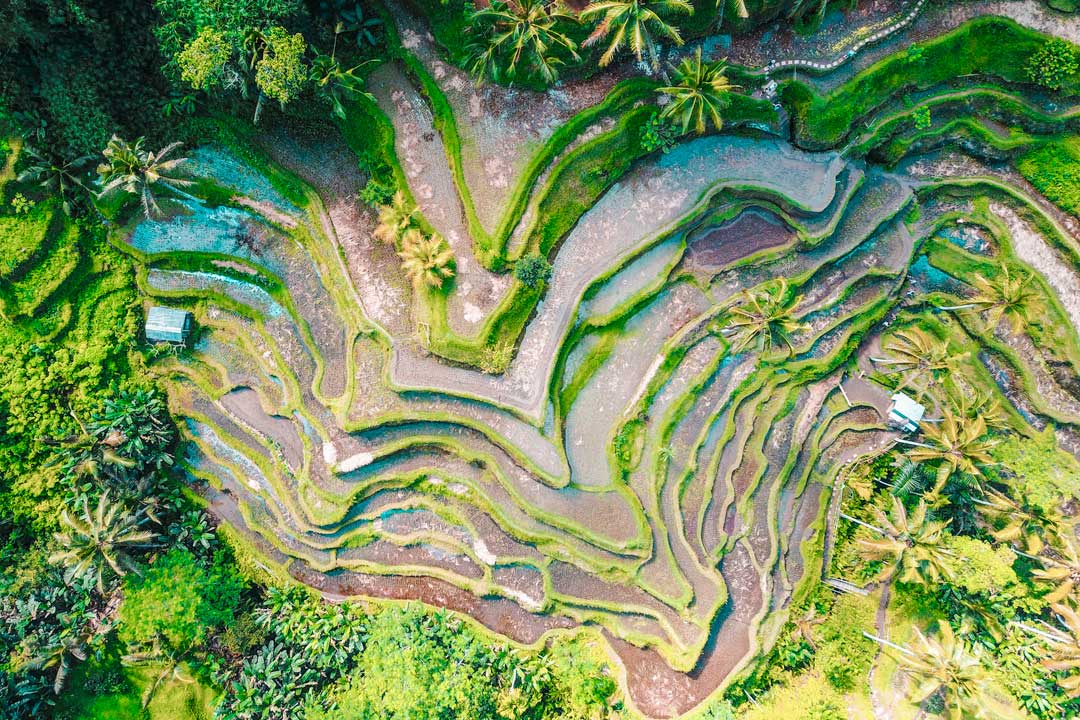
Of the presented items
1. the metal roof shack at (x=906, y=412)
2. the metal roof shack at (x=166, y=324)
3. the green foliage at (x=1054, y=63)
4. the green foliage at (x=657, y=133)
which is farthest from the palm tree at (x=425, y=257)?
the green foliage at (x=1054, y=63)

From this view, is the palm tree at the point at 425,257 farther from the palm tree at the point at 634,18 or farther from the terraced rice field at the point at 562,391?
the palm tree at the point at 634,18

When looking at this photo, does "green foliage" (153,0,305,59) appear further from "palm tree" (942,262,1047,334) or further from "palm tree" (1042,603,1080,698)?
"palm tree" (1042,603,1080,698)

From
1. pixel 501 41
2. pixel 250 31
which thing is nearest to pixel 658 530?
pixel 501 41

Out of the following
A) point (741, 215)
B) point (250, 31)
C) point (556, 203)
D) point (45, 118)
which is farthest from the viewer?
point (741, 215)

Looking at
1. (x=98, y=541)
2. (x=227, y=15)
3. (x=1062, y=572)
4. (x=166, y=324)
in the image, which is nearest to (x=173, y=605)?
(x=98, y=541)

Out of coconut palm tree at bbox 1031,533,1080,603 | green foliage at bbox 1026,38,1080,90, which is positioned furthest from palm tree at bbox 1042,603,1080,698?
green foliage at bbox 1026,38,1080,90

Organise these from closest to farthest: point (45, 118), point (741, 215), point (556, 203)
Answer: point (45, 118)
point (556, 203)
point (741, 215)

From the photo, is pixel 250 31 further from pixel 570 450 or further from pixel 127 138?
pixel 570 450
